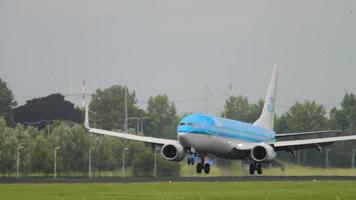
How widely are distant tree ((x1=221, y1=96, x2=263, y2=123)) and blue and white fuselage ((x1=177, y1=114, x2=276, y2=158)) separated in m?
54.5

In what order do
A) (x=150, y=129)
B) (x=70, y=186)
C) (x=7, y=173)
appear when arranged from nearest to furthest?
(x=70, y=186) < (x=7, y=173) < (x=150, y=129)

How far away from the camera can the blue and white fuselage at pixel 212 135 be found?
84.6 meters

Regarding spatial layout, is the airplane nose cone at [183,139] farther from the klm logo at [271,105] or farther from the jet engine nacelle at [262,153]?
the klm logo at [271,105]

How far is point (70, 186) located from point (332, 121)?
72.6m

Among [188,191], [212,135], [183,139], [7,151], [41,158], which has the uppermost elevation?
[7,151]

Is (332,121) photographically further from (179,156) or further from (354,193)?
(354,193)

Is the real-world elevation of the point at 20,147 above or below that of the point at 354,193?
above

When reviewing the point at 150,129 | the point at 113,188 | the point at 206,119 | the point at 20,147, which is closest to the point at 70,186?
the point at 113,188

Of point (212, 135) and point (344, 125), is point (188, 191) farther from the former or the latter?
point (344, 125)

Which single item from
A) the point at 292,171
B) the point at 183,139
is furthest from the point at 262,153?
the point at 292,171

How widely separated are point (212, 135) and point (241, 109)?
7773cm

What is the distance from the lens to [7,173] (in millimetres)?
124438

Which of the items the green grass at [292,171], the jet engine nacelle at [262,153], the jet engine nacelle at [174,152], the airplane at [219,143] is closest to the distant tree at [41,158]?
the green grass at [292,171]

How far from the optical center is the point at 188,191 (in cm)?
7750
